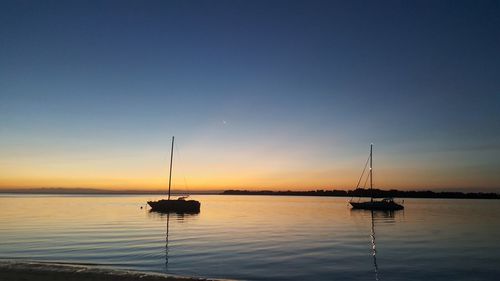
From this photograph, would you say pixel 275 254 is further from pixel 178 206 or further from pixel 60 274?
pixel 178 206

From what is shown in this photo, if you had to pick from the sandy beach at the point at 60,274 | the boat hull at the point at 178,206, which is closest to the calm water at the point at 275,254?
the sandy beach at the point at 60,274

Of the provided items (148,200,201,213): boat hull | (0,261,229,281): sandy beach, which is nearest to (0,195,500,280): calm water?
(0,261,229,281): sandy beach

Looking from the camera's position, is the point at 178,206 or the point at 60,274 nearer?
the point at 60,274

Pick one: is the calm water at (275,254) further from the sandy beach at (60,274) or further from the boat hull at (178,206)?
the boat hull at (178,206)

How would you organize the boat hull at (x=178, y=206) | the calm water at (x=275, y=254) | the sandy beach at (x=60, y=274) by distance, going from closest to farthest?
the sandy beach at (x=60, y=274), the calm water at (x=275, y=254), the boat hull at (x=178, y=206)

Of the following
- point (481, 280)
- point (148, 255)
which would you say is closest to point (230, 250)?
point (148, 255)

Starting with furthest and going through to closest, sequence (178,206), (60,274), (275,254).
Result: (178,206), (275,254), (60,274)

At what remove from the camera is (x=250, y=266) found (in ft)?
99.8

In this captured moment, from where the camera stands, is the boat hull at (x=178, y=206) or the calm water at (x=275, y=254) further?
the boat hull at (x=178, y=206)

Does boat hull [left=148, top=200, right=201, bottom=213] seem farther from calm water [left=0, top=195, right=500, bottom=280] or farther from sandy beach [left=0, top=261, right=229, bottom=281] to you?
sandy beach [left=0, top=261, right=229, bottom=281]

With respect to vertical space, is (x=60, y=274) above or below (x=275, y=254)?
above

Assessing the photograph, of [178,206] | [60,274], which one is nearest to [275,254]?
[60,274]

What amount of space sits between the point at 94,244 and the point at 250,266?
782 inches

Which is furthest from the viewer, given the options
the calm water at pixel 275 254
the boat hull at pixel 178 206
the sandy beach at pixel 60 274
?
the boat hull at pixel 178 206
